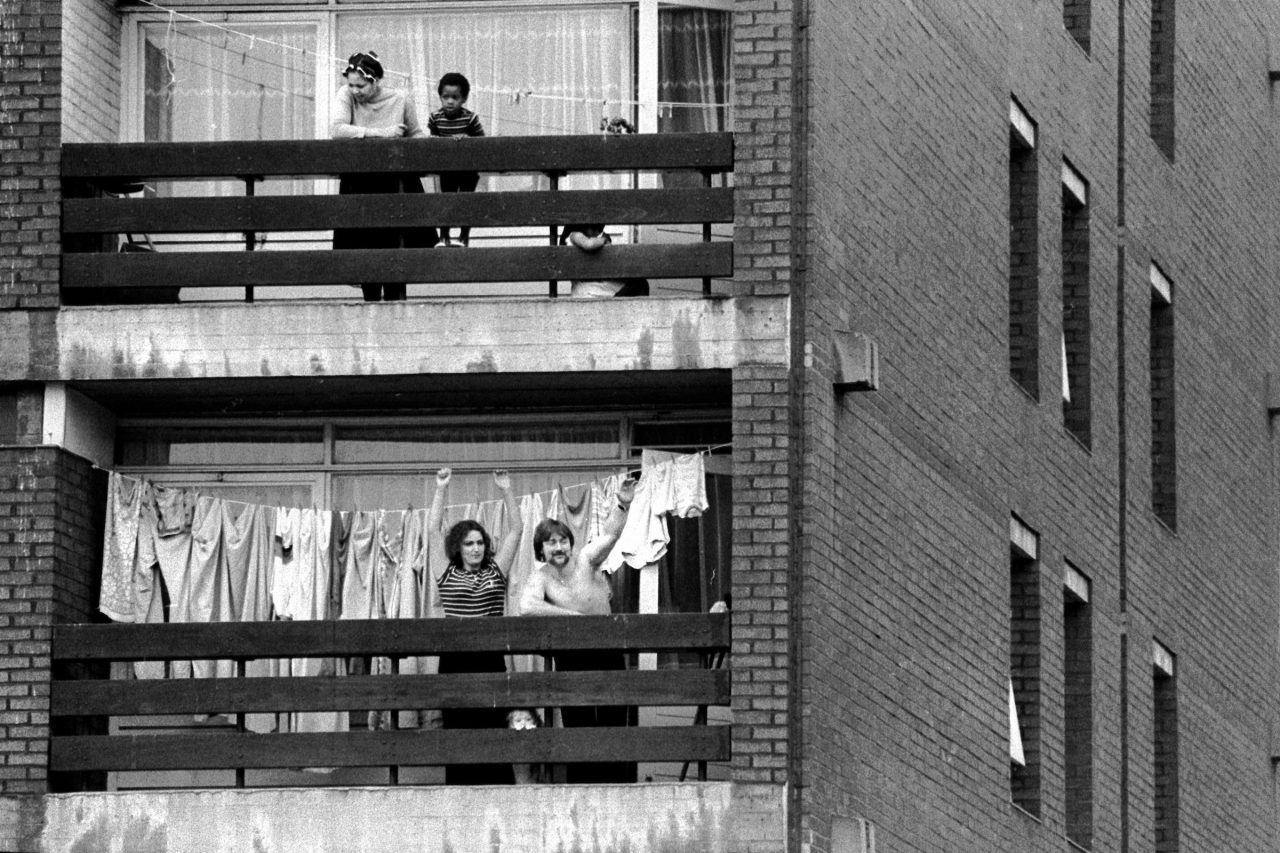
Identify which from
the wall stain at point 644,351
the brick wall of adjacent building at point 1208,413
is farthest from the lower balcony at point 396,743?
the brick wall of adjacent building at point 1208,413

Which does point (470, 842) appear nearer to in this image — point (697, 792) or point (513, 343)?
point (697, 792)

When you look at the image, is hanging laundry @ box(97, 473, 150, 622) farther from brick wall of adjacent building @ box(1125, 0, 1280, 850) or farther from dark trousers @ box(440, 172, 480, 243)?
brick wall of adjacent building @ box(1125, 0, 1280, 850)

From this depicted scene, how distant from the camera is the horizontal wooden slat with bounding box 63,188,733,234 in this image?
23.8 meters

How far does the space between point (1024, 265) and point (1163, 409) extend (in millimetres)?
4165

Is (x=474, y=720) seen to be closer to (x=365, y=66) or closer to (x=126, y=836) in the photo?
(x=126, y=836)

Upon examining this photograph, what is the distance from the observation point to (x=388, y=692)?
23.1m

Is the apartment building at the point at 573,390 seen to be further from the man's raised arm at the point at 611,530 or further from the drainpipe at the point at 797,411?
the man's raised arm at the point at 611,530

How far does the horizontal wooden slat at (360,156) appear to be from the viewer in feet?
78.5

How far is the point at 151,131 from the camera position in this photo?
25.7 m

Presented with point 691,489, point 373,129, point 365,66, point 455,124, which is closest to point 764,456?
point 691,489

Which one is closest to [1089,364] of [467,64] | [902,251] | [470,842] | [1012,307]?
[1012,307]

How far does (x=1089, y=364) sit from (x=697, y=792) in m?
8.68

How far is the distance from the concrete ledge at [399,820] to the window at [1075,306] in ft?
27.4

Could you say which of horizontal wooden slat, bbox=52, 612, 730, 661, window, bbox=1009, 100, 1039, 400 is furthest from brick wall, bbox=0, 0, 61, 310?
window, bbox=1009, 100, 1039, 400
